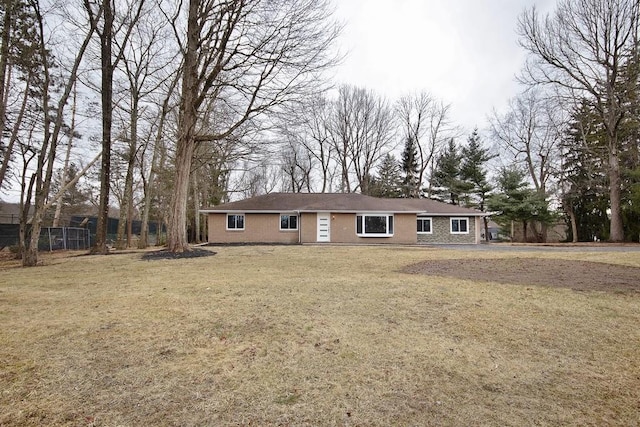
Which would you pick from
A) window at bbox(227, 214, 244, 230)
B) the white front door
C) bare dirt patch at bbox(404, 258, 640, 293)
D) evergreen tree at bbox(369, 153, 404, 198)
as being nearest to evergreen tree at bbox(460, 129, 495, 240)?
evergreen tree at bbox(369, 153, 404, 198)

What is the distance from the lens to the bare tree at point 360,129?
3186cm

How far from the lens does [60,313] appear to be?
4508mm

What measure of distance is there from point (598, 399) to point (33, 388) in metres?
4.17

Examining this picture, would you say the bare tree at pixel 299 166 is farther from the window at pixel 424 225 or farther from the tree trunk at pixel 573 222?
the tree trunk at pixel 573 222

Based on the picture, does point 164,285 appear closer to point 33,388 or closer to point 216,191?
point 33,388

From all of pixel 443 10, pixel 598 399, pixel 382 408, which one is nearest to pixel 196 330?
pixel 382 408

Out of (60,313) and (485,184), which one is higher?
(485,184)

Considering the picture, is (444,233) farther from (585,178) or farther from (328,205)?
(585,178)

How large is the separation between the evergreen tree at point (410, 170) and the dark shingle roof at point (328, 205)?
1163 centimetres

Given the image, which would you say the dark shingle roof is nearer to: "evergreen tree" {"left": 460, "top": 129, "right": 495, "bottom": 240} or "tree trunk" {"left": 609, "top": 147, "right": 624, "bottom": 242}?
"tree trunk" {"left": 609, "top": 147, "right": 624, "bottom": 242}

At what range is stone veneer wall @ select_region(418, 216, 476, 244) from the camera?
22.3 m

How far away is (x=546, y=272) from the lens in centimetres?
779

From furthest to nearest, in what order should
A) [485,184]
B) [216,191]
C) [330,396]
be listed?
[485,184]
[216,191]
[330,396]

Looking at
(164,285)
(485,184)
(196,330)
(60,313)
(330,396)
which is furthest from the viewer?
(485,184)
